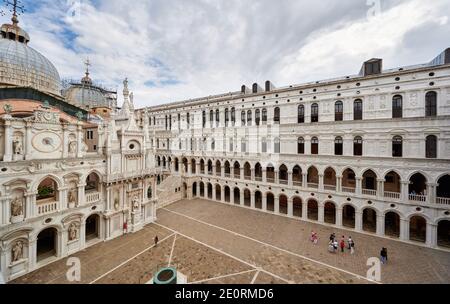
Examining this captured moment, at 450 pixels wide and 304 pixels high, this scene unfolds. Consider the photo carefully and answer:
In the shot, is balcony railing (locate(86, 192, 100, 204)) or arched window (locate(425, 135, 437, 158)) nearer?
arched window (locate(425, 135, 437, 158))

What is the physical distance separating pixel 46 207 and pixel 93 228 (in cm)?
775

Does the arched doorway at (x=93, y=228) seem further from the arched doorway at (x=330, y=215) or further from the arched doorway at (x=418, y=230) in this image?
the arched doorway at (x=418, y=230)

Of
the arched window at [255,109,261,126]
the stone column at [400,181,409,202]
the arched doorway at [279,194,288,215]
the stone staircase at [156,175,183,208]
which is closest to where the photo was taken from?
the stone column at [400,181,409,202]

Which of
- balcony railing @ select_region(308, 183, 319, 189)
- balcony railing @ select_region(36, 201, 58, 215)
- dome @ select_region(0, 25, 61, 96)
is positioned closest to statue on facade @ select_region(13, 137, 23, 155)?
balcony railing @ select_region(36, 201, 58, 215)

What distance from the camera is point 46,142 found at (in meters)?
15.6

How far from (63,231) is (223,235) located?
14.8 m

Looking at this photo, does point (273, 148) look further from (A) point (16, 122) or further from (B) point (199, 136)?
(A) point (16, 122)

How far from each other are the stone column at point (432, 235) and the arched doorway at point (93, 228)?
109ft

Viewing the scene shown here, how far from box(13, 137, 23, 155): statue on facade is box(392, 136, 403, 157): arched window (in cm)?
3390

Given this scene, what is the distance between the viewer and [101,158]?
1917 centimetres

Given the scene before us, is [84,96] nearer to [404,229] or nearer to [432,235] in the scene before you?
[404,229]

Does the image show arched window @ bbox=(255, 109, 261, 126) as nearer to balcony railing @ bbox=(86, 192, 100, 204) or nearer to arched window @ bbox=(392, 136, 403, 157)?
arched window @ bbox=(392, 136, 403, 157)

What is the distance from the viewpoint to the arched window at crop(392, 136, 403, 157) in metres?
19.3

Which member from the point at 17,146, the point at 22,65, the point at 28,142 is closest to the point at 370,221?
the point at 28,142
